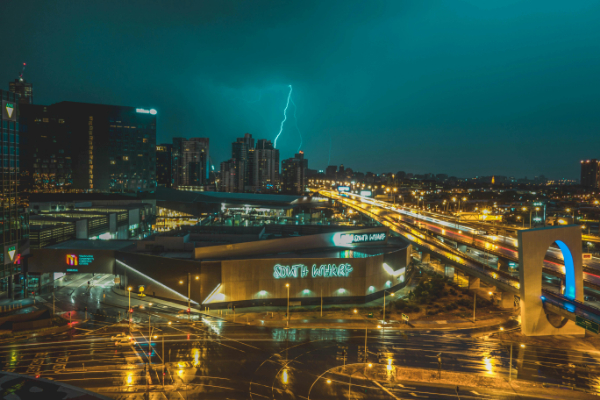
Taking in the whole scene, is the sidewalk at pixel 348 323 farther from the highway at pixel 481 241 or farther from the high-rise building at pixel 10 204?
the high-rise building at pixel 10 204

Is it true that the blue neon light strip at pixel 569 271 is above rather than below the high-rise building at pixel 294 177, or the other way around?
below

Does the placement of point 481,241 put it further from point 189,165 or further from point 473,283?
point 189,165

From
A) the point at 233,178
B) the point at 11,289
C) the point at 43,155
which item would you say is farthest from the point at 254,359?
the point at 233,178

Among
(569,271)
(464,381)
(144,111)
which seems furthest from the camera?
(144,111)

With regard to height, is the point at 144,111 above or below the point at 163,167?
above

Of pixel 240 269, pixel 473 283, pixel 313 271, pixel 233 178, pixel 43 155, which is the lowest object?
pixel 473 283

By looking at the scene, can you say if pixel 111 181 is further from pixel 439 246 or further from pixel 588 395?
pixel 588 395

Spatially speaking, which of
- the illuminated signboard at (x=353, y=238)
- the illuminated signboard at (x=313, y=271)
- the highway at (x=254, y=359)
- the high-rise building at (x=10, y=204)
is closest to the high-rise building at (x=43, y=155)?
the high-rise building at (x=10, y=204)
